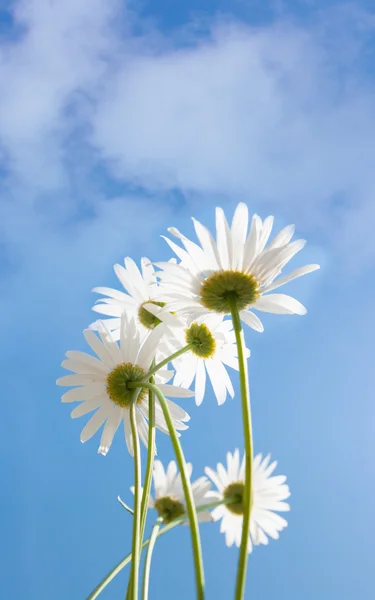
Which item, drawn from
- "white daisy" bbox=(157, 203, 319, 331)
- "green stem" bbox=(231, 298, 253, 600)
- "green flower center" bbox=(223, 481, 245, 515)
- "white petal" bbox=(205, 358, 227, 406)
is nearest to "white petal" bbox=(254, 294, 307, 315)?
"white daisy" bbox=(157, 203, 319, 331)

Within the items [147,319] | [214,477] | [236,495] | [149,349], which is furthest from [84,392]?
[214,477]

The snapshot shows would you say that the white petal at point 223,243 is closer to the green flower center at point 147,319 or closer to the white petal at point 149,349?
the white petal at point 149,349

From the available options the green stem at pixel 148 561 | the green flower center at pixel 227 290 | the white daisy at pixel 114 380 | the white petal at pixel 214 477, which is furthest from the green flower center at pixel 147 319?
the white petal at pixel 214 477

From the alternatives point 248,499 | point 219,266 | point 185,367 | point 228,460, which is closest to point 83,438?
point 185,367

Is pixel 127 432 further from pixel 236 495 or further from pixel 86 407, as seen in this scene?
pixel 236 495

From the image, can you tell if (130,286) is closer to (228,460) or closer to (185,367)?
(185,367)
